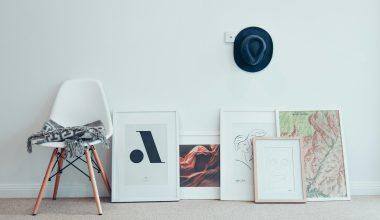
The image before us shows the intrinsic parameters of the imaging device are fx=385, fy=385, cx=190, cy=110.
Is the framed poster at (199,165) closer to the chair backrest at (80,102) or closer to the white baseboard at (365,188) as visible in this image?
the chair backrest at (80,102)

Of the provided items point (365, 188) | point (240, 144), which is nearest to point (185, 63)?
point (240, 144)

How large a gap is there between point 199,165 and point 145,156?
38 cm

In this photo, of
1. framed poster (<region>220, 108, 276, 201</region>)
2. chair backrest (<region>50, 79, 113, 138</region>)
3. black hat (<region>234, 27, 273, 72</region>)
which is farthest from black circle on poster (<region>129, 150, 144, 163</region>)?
black hat (<region>234, 27, 273, 72</region>)

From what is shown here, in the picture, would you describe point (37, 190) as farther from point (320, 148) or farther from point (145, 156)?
point (320, 148)

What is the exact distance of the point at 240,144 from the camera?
270cm

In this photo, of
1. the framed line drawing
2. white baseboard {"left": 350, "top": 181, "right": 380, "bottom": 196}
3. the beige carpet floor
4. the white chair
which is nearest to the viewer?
the beige carpet floor

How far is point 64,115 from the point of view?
267 centimetres

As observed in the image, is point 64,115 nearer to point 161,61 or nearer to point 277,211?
point 161,61

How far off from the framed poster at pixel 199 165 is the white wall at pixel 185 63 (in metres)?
0.10

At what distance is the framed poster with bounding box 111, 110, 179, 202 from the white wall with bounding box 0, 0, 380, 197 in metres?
0.13

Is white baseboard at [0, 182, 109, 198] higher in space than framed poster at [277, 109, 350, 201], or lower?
lower

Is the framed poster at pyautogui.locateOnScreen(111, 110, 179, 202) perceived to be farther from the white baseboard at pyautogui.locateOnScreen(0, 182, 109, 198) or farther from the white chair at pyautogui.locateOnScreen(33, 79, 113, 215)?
the white baseboard at pyautogui.locateOnScreen(0, 182, 109, 198)

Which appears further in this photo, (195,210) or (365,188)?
(365,188)

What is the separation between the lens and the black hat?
2.73 m
